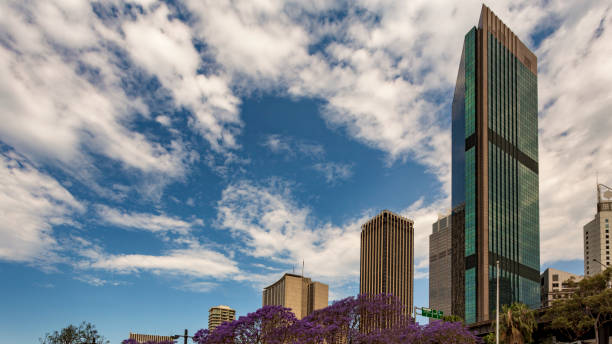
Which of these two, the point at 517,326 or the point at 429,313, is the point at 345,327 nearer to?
the point at 517,326

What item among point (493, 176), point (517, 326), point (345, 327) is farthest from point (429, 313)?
point (493, 176)

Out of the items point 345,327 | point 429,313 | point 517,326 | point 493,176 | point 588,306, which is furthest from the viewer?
point 493,176

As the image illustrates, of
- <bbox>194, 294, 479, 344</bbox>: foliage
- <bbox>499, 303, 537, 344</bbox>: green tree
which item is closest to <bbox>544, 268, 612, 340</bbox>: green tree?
<bbox>499, 303, 537, 344</bbox>: green tree

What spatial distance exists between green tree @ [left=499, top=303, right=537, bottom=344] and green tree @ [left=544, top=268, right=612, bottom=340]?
2875 millimetres

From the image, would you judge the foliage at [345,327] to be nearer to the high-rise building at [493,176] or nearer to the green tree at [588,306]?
the green tree at [588,306]

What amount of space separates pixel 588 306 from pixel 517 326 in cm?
662

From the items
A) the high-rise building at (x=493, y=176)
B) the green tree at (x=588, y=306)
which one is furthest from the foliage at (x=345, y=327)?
the high-rise building at (x=493, y=176)

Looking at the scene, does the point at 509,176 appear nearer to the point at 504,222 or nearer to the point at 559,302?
the point at 504,222

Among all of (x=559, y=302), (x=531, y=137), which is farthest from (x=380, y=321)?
(x=531, y=137)

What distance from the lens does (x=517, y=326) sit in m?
49.8

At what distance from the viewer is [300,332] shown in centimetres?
4372

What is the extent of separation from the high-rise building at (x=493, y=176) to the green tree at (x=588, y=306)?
6396cm

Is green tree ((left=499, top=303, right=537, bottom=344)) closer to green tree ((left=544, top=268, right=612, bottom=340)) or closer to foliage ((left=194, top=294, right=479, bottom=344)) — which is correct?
green tree ((left=544, top=268, right=612, bottom=340))

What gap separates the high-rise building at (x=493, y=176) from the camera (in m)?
121
